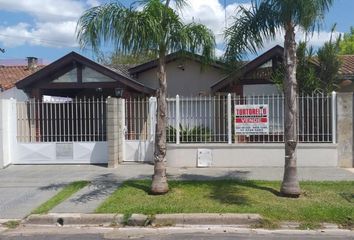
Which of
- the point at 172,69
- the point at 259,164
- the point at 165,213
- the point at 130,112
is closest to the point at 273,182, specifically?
the point at 259,164

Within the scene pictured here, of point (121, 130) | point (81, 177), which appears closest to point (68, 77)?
point (121, 130)

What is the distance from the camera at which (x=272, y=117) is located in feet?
45.0

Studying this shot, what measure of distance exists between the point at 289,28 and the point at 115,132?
6511 mm

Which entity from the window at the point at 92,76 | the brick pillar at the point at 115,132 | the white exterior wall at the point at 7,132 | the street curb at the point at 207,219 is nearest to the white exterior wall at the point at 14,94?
the window at the point at 92,76

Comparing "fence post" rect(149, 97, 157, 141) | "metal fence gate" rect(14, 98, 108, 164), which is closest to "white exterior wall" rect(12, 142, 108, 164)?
"metal fence gate" rect(14, 98, 108, 164)

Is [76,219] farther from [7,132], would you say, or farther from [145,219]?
[7,132]

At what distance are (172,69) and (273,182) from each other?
30.5 ft

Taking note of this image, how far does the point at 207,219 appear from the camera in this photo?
25.4 feet

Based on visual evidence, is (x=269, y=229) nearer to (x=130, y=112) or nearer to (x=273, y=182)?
(x=273, y=182)

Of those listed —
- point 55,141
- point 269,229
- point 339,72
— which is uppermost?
point 339,72

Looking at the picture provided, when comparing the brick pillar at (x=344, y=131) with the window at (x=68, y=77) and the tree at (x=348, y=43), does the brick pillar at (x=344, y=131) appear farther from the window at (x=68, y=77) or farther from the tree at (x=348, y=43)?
the tree at (x=348, y=43)

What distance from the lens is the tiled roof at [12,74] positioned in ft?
82.9

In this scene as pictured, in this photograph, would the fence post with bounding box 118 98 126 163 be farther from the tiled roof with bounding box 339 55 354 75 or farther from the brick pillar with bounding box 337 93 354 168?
the tiled roof with bounding box 339 55 354 75

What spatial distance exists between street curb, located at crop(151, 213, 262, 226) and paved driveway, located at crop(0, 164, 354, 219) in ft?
4.88
